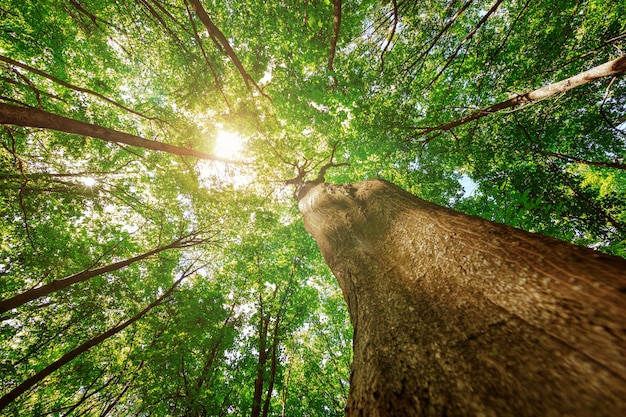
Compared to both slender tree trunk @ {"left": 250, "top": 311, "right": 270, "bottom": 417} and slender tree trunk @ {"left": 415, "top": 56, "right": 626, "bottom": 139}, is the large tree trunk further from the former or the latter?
slender tree trunk @ {"left": 250, "top": 311, "right": 270, "bottom": 417}

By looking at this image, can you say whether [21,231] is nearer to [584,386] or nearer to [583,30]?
[584,386]

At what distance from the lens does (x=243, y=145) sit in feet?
21.5

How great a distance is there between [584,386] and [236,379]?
29.0 ft

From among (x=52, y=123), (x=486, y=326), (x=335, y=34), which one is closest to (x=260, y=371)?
(x=52, y=123)

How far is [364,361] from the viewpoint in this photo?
1.50 meters

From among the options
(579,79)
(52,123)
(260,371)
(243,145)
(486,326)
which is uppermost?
(243,145)

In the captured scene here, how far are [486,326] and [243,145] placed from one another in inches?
262

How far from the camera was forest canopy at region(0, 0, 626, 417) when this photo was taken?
5016mm

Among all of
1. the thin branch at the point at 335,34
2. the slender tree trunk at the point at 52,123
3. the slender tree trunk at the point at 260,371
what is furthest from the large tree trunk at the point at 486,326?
the slender tree trunk at the point at 260,371

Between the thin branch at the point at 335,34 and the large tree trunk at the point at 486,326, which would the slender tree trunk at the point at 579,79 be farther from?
the thin branch at the point at 335,34

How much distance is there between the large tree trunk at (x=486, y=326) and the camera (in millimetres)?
820

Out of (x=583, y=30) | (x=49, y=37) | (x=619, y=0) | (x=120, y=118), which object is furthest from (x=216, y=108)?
(x=619, y=0)

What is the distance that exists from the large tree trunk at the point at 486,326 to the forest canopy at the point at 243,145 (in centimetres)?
321

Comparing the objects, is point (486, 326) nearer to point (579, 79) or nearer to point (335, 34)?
point (579, 79)
